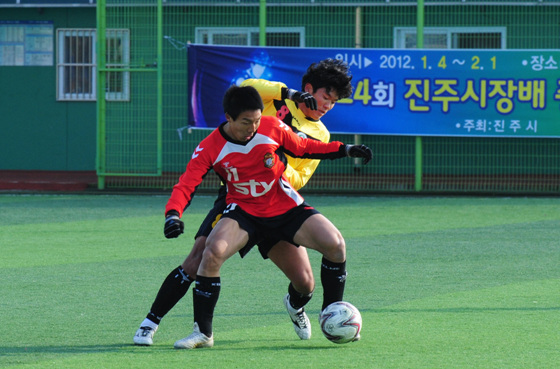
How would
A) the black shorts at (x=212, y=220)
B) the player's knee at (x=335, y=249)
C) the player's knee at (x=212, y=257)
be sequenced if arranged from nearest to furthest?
the player's knee at (x=212, y=257) → the player's knee at (x=335, y=249) → the black shorts at (x=212, y=220)

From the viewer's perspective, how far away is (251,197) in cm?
537

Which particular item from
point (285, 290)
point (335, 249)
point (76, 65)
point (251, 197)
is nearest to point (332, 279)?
point (335, 249)

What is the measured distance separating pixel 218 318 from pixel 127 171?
368 inches

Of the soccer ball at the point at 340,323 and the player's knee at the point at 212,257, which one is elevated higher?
the player's knee at the point at 212,257

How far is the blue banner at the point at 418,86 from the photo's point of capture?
14.4 meters

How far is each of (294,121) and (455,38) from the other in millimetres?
10298

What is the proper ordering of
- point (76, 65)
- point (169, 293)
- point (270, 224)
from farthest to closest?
point (76, 65), point (169, 293), point (270, 224)

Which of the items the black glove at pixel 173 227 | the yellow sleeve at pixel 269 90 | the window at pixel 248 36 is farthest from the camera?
the window at pixel 248 36

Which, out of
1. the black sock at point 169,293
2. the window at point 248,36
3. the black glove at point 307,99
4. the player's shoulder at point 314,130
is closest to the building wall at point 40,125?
the window at point 248,36

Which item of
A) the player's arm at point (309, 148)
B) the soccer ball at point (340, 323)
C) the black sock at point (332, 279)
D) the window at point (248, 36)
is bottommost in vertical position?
the soccer ball at point (340, 323)

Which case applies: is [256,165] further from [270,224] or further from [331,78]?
[331,78]

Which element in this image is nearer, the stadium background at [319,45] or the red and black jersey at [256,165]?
the red and black jersey at [256,165]

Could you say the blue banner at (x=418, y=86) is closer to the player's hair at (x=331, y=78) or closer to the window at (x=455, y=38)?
the window at (x=455, y=38)

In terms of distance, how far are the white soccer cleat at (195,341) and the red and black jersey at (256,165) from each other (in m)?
0.72
